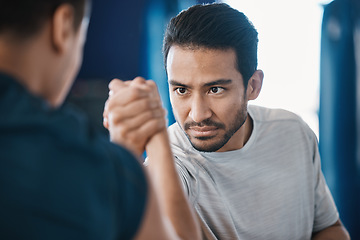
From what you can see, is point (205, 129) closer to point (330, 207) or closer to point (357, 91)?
point (330, 207)

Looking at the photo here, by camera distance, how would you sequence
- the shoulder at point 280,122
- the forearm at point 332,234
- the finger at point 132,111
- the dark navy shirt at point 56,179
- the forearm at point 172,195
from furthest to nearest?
the shoulder at point 280,122
the forearm at point 332,234
the finger at point 132,111
the forearm at point 172,195
the dark navy shirt at point 56,179

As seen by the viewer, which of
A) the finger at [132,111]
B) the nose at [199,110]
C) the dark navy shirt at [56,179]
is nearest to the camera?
the dark navy shirt at [56,179]

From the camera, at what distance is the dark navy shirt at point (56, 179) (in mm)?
395

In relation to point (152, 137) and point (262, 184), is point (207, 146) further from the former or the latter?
point (152, 137)

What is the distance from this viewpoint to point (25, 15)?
459 mm

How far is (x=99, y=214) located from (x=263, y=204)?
1.02m

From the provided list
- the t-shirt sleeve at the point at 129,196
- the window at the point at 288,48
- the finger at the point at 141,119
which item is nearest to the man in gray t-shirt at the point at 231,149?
the finger at the point at 141,119

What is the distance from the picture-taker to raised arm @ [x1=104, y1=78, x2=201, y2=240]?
2.36 ft

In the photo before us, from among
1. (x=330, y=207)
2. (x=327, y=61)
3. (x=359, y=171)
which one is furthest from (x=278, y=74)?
(x=330, y=207)

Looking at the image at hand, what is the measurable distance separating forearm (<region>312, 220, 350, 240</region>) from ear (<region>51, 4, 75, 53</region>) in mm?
1293

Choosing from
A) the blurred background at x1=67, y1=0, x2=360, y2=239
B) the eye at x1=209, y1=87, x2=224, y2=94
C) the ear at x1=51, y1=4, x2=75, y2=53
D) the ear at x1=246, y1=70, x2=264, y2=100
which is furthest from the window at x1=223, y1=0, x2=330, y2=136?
the ear at x1=51, y1=4, x2=75, y2=53

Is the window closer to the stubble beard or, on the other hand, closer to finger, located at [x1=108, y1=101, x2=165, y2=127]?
the stubble beard

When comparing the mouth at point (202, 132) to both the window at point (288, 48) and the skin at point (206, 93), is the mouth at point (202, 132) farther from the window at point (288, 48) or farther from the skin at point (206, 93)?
the window at point (288, 48)

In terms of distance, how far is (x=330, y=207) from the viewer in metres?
1.46
